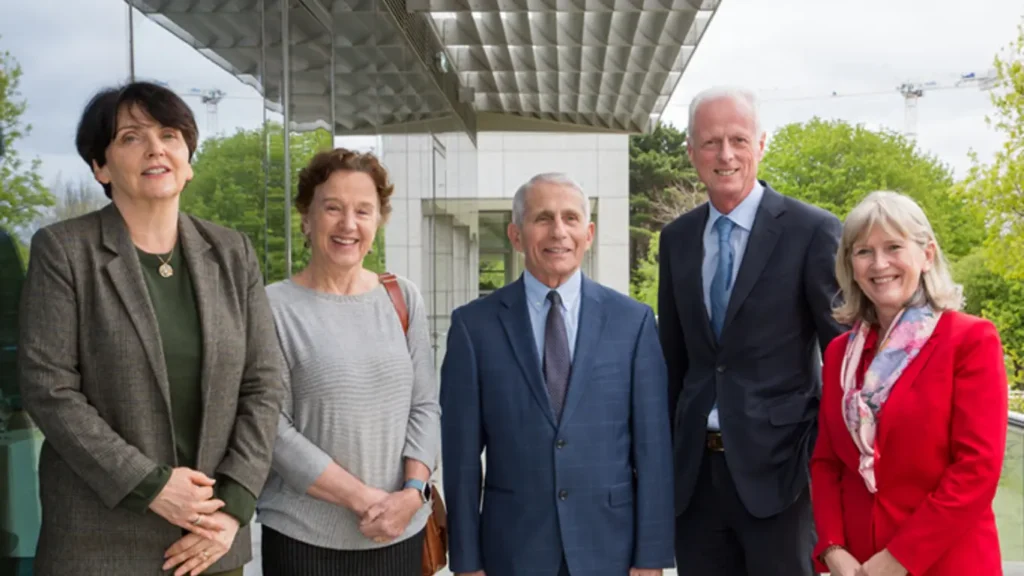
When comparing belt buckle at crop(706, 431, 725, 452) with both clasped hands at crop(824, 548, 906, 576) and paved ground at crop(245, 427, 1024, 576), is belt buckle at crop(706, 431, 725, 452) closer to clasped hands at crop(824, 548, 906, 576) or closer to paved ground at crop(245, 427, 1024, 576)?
clasped hands at crop(824, 548, 906, 576)

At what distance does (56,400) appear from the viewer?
2.17 m

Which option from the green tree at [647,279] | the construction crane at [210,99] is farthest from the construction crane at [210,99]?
the green tree at [647,279]

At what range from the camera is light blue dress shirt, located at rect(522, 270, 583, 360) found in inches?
116

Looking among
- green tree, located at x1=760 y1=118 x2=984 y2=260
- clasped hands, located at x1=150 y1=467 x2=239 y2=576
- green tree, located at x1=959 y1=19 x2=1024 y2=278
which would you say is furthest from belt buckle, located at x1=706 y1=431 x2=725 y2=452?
green tree, located at x1=760 y1=118 x2=984 y2=260

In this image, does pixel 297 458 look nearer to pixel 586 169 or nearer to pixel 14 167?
pixel 14 167

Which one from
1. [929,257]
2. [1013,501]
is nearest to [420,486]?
[929,257]

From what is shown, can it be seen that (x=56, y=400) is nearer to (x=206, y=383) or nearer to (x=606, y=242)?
(x=206, y=383)

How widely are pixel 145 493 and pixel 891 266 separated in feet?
5.99

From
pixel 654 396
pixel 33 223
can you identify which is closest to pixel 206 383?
pixel 33 223

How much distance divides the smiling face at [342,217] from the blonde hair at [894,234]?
4.18ft

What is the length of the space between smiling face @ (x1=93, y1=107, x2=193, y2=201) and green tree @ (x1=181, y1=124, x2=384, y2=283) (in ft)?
4.76

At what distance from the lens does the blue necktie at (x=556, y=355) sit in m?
2.87

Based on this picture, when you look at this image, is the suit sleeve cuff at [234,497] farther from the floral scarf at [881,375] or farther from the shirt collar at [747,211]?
the shirt collar at [747,211]

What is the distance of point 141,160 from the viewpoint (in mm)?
2363
